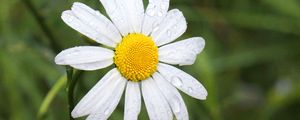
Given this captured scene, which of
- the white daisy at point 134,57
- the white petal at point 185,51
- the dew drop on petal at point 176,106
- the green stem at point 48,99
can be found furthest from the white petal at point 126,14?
the green stem at point 48,99

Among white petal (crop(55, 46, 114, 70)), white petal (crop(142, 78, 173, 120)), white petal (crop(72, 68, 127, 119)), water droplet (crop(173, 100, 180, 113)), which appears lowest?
water droplet (crop(173, 100, 180, 113))

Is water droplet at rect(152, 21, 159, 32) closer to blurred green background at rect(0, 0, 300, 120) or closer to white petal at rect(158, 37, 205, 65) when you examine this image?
white petal at rect(158, 37, 205, 65)

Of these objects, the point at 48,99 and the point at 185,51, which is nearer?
the point at 185,51

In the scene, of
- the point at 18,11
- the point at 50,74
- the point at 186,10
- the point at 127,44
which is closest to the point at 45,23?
the point at 50,74

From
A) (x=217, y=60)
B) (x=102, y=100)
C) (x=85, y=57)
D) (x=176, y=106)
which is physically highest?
(x=85, y=57)

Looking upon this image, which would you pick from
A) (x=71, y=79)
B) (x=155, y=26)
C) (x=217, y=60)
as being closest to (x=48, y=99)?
(x=71, y=79)

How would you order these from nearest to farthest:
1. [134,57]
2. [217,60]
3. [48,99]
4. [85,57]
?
[85,57] → [134,57] → [48,99] → [217,60]

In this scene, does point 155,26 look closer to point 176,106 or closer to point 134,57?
point 134,57

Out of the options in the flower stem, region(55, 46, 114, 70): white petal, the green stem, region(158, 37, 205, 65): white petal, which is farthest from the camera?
the green stem

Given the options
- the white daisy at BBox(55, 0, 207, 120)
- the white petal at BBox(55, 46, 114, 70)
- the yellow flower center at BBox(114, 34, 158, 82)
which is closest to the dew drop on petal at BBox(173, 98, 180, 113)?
the white daisy at BBox(55, 0, 207, 120)
